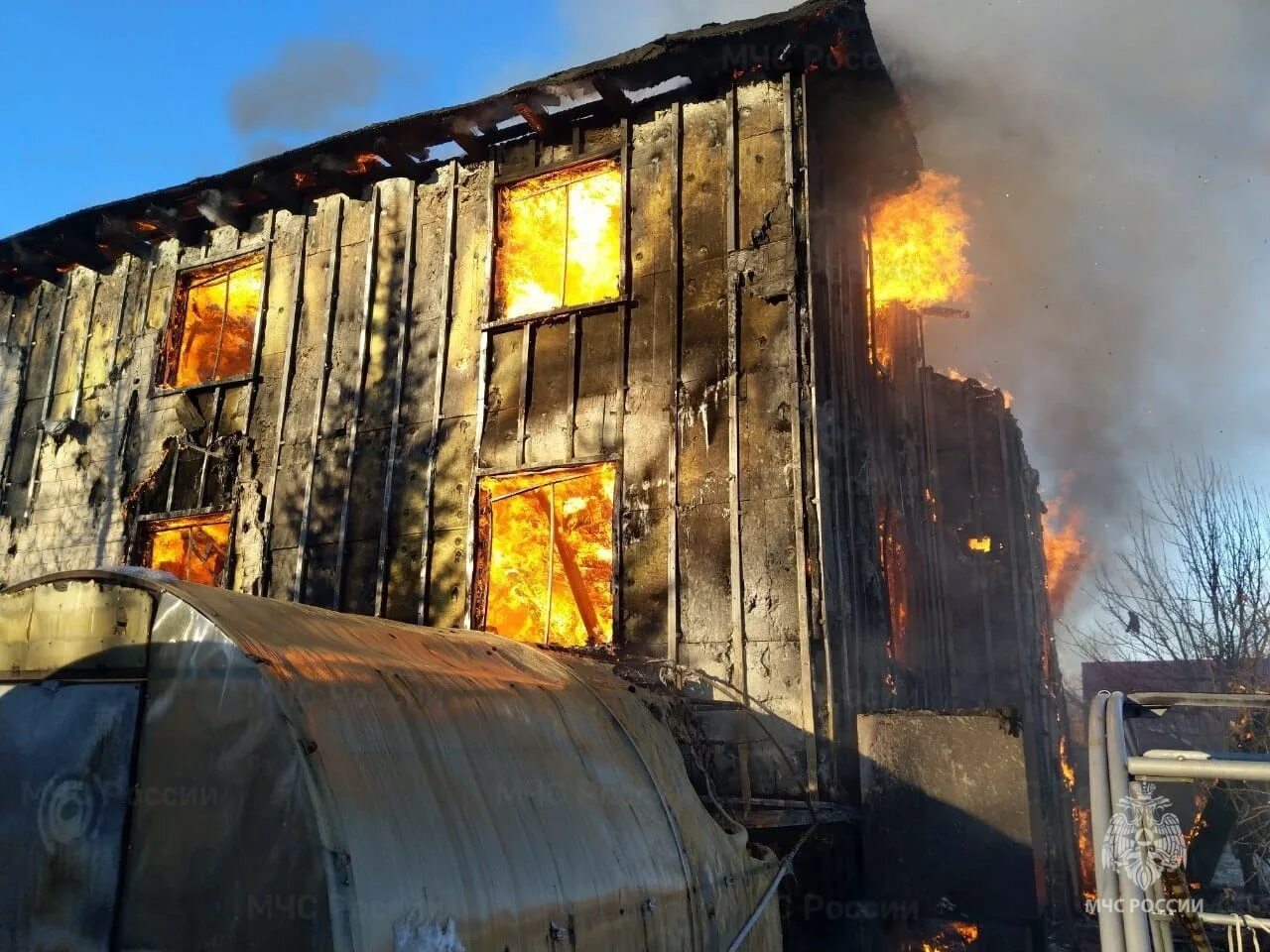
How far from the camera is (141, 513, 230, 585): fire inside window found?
13.6 meters

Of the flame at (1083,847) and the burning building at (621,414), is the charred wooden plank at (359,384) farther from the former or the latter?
the flame at (1083,847)

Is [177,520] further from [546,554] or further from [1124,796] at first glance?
[1124,796]

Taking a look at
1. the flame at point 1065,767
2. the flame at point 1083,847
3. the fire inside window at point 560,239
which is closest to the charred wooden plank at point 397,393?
the fire inside window at point 560,239

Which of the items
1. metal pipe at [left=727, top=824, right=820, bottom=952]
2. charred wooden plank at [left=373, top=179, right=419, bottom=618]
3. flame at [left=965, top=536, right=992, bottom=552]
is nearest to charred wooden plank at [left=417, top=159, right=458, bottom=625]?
charred wooden plank at [left=373, top=179, right=419, bottom=618]

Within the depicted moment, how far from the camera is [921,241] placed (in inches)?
568

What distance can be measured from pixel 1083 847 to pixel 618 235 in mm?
20920

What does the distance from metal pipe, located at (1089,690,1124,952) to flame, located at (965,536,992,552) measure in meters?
18.1

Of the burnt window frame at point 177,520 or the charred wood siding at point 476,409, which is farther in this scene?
the burnt window frame at point 177,520

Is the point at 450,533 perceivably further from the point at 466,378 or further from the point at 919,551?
the point at 919,551

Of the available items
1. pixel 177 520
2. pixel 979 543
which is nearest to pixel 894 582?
pixel 979 543

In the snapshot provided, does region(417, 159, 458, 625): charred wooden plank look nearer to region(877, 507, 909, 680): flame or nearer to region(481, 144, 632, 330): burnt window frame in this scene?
region(481, 144, 632, 330): burnt window frame

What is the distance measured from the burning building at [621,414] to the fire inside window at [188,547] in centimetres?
9

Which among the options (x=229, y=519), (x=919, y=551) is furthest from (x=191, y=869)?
(x=919, y=551)

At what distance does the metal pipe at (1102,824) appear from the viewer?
2787 mm
